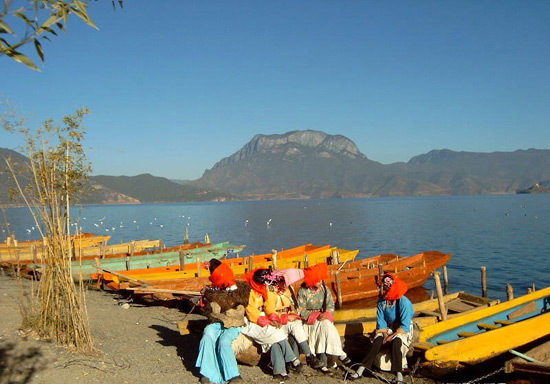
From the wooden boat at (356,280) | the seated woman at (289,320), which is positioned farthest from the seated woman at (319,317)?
the wooden boat at (356,280)

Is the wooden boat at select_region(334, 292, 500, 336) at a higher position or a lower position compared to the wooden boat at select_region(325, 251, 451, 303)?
higher

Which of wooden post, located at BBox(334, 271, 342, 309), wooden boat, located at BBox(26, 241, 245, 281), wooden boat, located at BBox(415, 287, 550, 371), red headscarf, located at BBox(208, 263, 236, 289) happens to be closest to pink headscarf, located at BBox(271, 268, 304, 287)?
red headscarf, located at BBox(208, 263, 236, 289)

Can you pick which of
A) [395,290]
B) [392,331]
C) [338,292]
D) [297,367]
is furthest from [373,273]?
[297,367]

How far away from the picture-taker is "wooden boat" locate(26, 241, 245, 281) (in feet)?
57.8

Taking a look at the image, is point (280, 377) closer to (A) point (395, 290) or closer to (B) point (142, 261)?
(A) point (395, 290)

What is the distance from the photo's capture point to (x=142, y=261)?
2072cm

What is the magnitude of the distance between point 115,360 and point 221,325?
1986 millimetres

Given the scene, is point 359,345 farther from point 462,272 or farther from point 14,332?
point 462,272

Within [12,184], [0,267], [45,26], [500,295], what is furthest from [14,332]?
[500,295]

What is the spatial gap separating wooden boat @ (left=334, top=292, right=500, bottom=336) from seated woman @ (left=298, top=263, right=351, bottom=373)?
747 mm

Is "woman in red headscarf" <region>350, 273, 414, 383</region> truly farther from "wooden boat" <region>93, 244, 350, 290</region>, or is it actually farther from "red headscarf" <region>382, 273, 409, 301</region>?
"wooden boat" <region>93, 244, 350, 290</region>

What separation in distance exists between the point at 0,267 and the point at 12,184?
1684 cm

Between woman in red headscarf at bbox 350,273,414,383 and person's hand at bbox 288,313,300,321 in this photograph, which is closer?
woman in red headscarf at bbox 350,273,414,383

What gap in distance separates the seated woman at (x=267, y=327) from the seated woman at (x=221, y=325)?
0.55 feet
